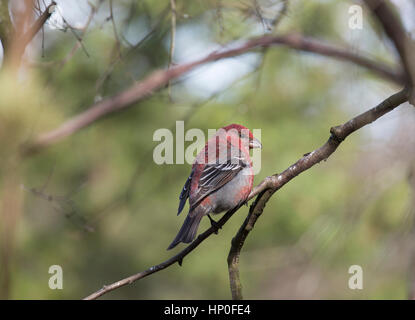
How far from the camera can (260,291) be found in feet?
28.5

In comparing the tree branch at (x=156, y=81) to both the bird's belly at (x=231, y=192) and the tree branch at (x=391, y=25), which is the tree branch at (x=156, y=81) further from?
the bird's belly at (x=231, y=192)

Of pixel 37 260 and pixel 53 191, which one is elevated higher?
pixel 53 191

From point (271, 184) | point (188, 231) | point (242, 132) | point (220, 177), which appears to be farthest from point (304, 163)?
point (242, 132)

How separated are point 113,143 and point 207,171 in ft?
11.9

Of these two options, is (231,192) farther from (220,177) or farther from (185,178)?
(185,178)

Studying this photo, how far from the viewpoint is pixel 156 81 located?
2.45 m

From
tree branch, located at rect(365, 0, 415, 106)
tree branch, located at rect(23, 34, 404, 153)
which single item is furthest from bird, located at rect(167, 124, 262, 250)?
tree branch, located at rect(365, 0, 415, 106)

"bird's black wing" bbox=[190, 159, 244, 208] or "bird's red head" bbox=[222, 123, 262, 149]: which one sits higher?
"bird's red head" bbox=[222, 123, 262, 149]

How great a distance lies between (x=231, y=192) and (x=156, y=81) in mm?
1980

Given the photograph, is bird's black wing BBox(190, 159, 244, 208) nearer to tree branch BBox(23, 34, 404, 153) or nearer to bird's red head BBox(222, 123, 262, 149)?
bird's red head BBox(222, 123, 262, 149)

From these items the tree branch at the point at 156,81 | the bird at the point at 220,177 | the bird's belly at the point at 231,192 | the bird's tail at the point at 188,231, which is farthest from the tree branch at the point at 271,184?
the bird's belly at the point at 231,192

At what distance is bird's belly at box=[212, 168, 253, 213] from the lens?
13.8 feet
